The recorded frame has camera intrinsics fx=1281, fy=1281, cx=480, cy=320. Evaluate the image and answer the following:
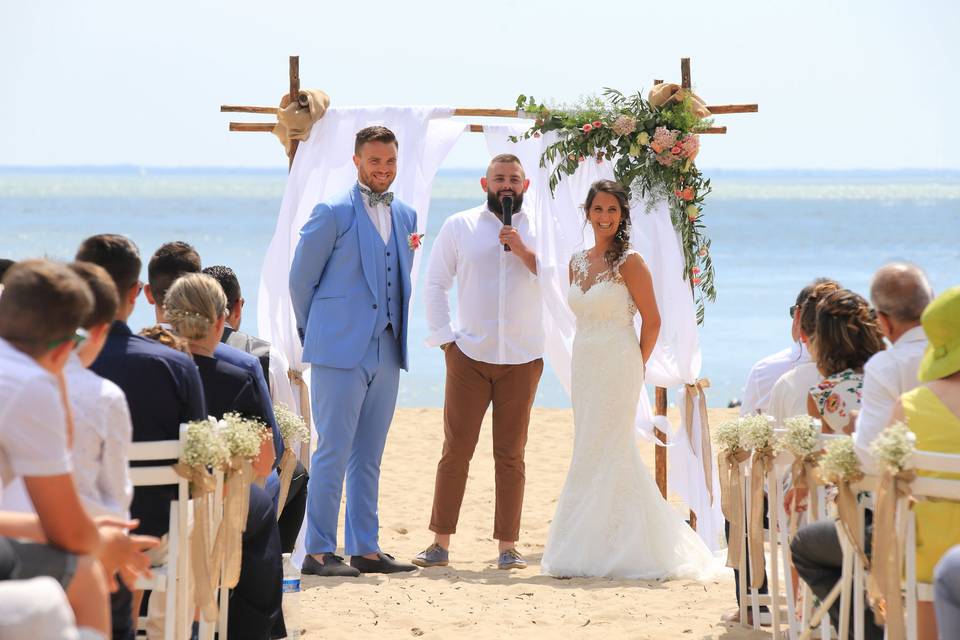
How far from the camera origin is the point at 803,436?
3955 mm

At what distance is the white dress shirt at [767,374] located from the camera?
5238 mm

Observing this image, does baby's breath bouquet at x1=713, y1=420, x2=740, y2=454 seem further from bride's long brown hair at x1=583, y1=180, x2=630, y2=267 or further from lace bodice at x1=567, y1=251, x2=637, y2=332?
bride's long brown hair at x1=583, y1=180, x2=630, y2=267

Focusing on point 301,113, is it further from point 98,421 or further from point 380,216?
point 98,421

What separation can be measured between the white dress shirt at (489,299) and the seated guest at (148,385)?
2778mm

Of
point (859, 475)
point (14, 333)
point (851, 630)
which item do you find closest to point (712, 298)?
point (851, 630)

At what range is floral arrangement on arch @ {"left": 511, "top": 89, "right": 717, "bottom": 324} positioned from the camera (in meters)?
6.66

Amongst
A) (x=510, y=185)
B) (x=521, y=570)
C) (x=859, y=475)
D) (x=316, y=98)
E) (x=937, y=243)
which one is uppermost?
(x=937, y=243)

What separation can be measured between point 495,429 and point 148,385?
2.97m

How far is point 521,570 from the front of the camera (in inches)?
247

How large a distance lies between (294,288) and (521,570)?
69.7 inches

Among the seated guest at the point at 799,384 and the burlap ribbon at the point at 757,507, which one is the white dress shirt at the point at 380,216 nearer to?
the seated guest at the point at 799,384

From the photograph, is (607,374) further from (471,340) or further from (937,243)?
(937,243)

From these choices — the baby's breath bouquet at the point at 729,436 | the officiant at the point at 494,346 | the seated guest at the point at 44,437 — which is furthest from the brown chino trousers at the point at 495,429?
the seated guest at the point at 44,437

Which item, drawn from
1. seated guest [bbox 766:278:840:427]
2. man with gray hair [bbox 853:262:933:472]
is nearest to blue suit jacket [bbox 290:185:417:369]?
seated guest [bbox 766:278:840:427]
